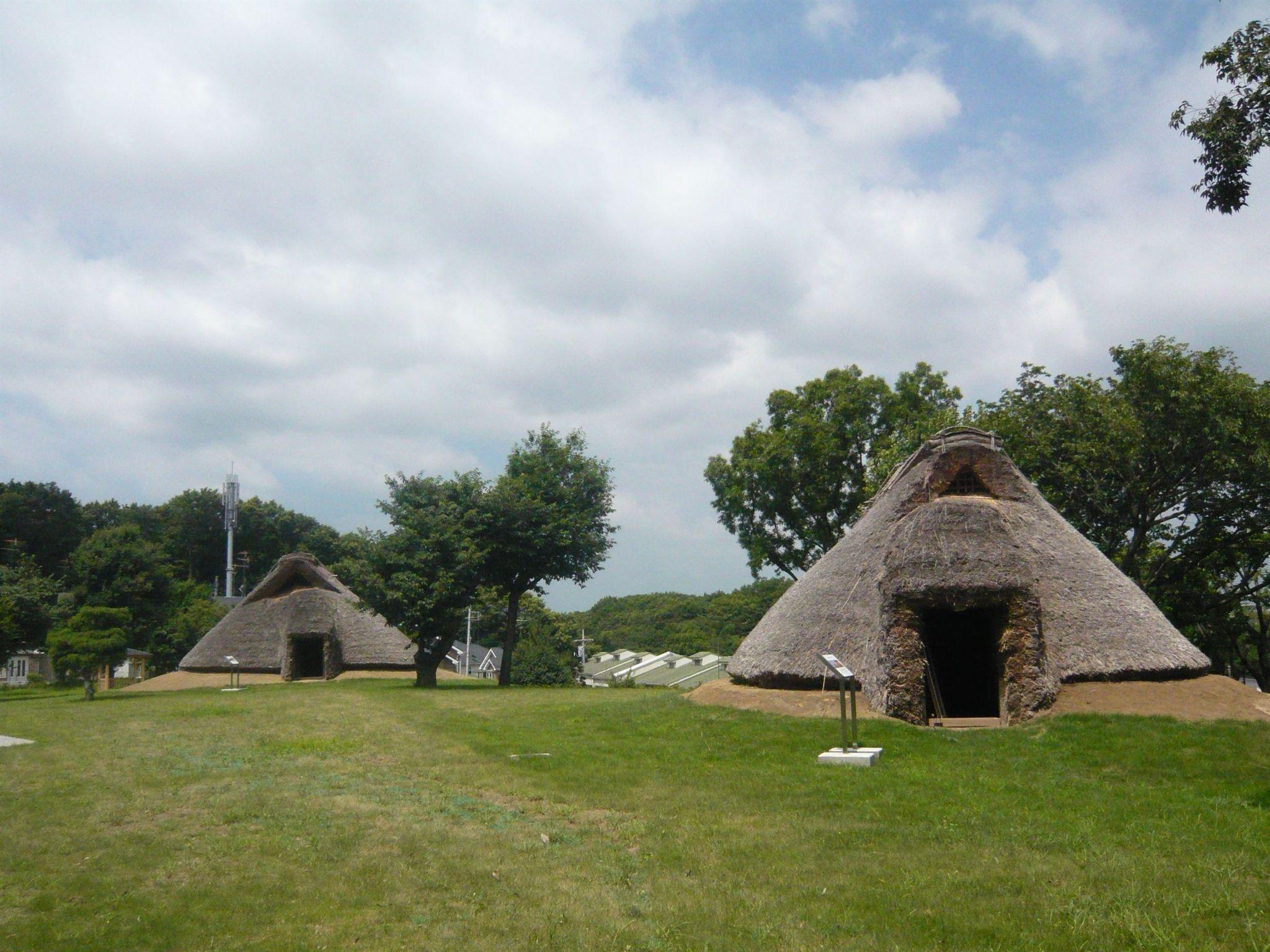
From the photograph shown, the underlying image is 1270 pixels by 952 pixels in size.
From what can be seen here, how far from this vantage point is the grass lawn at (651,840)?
685cm

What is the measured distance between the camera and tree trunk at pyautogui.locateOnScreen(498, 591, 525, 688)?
3859cm

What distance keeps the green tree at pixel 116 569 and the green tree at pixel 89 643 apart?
1313cm

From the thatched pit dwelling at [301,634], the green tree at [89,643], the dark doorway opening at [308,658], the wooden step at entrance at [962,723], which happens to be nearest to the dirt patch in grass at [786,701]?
the wooden step at entrance at [962,723]

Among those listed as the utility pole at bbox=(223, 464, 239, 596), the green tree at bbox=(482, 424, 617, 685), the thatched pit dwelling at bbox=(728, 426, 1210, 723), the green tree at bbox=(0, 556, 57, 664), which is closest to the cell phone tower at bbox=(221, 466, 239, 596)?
the utility pole at bbox=(223, 464, 239, 596)

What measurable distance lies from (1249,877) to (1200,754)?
698cm

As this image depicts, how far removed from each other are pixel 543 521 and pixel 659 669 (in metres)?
28.9

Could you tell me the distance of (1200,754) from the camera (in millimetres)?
13852

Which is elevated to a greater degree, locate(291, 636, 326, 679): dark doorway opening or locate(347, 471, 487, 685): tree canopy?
locate(347, 471, 487, 685): tree canopy

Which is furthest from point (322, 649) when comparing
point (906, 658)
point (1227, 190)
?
point (1227, 190)

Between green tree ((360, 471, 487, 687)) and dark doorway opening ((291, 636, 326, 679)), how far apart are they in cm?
706

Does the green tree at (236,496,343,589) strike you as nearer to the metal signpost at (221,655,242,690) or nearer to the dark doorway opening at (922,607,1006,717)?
the metal signpost at (221,655,242,690)

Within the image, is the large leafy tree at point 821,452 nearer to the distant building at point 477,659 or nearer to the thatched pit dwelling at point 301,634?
the thatched pit dwelling at point 301,634

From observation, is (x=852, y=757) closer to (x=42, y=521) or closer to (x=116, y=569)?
(x=116, y=569)

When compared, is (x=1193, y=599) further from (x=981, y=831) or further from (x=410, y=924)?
(x=410, y=924)
